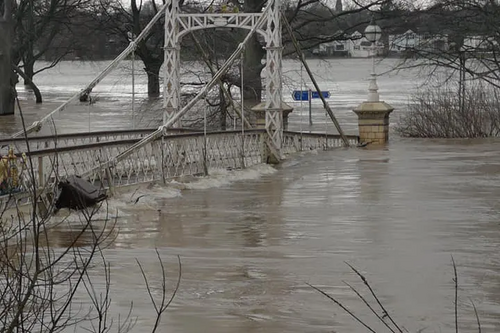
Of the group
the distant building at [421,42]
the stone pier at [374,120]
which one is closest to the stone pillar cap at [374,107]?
the stone pier at [374,120]

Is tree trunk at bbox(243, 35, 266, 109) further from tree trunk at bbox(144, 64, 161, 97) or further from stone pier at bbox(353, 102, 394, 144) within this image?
tree trunk at bbox(144, 64, 161, 97)

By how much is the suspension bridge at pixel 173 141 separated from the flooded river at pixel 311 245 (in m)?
0.58

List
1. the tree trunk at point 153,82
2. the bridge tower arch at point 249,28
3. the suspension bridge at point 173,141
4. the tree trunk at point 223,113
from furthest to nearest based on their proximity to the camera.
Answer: the tree trunk at point 153,82, the tree trunk at point 223,113, the bridge tower arch at point 249,28, the suspension bridge at point 173,141

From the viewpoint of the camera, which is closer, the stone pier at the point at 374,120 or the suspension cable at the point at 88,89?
the suspension cable at the point at 88,89

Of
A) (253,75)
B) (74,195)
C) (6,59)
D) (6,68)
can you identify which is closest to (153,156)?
(74,195)

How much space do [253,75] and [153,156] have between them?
19332 millimetres

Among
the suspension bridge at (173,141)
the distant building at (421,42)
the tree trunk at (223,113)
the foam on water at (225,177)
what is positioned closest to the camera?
the suspension bridge at (173,141)

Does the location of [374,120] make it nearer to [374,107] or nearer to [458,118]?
[374,107]

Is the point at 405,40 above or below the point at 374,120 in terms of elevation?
above

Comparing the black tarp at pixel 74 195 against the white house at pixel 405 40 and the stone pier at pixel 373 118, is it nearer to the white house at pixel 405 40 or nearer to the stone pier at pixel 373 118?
the stone pier at pixel 373 118

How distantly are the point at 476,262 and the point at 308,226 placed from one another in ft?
10.9

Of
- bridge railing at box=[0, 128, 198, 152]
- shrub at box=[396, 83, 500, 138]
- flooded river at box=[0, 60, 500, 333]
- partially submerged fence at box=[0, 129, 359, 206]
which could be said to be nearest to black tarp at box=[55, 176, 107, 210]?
partially submerged fence at box=[0, 129, 359, 206]

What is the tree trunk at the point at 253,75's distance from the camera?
37781mm

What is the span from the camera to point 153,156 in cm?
1972
